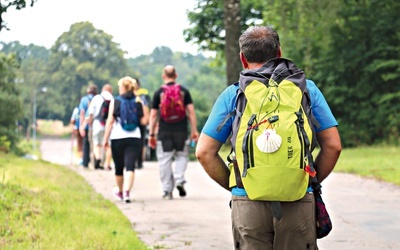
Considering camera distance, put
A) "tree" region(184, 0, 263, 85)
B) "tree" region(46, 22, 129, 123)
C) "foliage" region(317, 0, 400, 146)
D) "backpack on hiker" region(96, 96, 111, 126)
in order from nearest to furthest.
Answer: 1. "backpack on hiker" region(96, 96, 111, 126)
2. "foliage" region(317, 0, 400, 146)
3. "tree" region(184, 0, 263, 85)
4. "tree" region(46, 22, 129, 123)

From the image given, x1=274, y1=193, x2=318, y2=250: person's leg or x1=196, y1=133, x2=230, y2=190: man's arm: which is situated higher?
x1=196, y1=133, x2=230, y2=190: man's arm

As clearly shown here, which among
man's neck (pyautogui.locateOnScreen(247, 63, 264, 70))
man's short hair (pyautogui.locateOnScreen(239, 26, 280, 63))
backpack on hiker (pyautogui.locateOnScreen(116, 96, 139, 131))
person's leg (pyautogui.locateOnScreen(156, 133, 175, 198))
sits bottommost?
person's leg (pyautogui.locateOnScreen(156, 133, 175, 198))

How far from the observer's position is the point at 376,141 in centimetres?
3181

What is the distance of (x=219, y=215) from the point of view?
38.1ft

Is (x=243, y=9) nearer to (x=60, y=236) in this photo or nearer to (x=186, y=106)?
(x=186, y=106)

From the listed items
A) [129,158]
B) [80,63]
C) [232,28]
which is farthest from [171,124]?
[80,63]

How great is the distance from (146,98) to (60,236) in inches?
498

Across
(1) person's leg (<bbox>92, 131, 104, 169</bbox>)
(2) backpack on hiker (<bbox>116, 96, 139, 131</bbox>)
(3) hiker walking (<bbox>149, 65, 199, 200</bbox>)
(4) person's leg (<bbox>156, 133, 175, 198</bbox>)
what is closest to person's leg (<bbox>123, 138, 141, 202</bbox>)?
(2) backpack on hiker (<bbox>116, 96, 139, 131</bbox>)

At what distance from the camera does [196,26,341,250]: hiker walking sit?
470 centimetres

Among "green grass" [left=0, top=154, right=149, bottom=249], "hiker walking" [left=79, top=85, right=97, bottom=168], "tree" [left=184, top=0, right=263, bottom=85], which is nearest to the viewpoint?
"green grass" [left=0, top=154, right=149, bottom=249]

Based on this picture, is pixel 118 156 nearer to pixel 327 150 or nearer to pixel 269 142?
pixel 327 150

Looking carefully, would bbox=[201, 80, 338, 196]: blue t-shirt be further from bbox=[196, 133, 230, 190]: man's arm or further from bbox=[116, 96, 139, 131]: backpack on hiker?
bbox=[116, 96, 139, 131]: backpack on hiker

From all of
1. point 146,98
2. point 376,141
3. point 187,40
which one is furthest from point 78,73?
point 146,98

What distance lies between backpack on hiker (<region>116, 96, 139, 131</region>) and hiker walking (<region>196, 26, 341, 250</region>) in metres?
8.32
